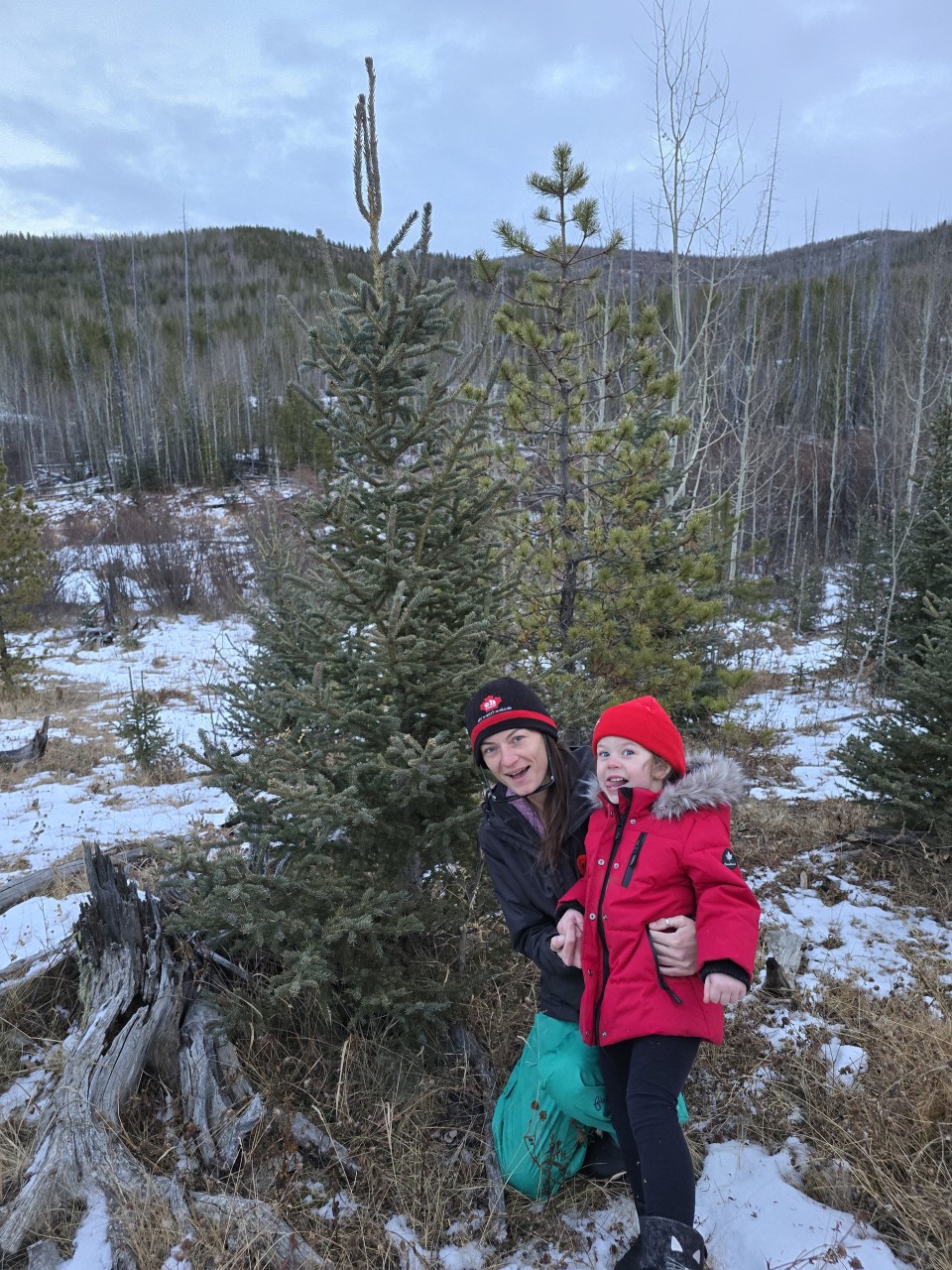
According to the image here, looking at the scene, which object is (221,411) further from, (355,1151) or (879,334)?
(355,1151)

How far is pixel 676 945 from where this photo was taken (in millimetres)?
2004

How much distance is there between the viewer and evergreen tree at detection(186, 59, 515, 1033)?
270cm

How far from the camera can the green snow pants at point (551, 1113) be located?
232cm

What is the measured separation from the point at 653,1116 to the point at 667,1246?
0.91ft

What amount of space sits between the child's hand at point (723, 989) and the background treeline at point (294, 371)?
17.3 m

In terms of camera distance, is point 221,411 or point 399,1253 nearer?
point 399,1253

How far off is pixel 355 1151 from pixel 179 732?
8.83 metres

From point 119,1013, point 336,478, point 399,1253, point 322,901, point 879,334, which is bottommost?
point 399,1253

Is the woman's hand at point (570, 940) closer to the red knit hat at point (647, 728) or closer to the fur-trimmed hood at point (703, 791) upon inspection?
the fur-trimmed hood at point (703, 791)

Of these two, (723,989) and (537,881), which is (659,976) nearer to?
(723,989)

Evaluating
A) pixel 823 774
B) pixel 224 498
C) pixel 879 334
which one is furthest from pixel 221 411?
pixel 823 774

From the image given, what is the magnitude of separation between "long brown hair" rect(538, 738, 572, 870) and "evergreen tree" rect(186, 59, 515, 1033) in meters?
0.49

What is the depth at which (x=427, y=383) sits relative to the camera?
10.5 feet

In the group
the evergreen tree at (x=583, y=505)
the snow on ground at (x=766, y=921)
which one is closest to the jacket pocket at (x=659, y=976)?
the snow on ground at (x=766, y=921)
